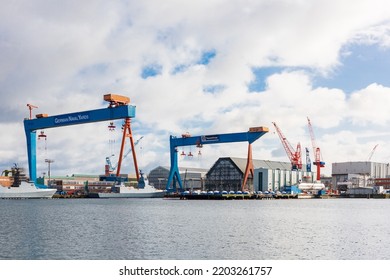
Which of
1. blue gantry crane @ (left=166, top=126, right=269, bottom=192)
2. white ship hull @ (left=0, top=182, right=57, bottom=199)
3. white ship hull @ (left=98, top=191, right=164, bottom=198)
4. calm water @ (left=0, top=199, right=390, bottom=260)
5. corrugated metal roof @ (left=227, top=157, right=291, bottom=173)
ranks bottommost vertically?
white ship hull @ (left=98, top=191, right=164, bottom=198)

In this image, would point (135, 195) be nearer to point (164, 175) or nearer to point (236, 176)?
point (236, 176)

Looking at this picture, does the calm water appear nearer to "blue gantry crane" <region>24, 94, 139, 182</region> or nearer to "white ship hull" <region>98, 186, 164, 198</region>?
"blue gantry crane" <region>24, 94, 139, 182</region>

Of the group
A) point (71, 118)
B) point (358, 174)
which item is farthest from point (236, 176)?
point (71, 118)

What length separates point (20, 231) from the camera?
83.6ft

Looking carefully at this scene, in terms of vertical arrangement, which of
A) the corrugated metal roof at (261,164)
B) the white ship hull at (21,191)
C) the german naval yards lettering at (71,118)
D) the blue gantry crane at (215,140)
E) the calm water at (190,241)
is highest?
the german naval yards lettering at (71,118)

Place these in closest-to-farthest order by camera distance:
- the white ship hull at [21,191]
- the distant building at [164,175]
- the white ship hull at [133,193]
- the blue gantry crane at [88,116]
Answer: the blue gantry crane at [88,116] < the white ship hull at [21,191] < the white ship hull at [133,193] < the distant building at [164,175]

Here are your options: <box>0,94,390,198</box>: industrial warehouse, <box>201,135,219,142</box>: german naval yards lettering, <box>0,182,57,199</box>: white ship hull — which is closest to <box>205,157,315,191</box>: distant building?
<box>0,94,390,198</box>: industrial warehouse

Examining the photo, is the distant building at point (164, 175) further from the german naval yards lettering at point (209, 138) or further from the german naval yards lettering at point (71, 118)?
the german naval yards lettering at point (71, 118)

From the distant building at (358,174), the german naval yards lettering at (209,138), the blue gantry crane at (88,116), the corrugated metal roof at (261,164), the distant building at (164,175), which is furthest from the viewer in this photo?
the distant building at (164,175)

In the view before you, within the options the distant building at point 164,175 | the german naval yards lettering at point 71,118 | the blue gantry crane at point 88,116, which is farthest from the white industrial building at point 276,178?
the german naval yards lettering at point 71,118

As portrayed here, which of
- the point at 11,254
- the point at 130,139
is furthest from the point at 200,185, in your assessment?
the point at 11,254

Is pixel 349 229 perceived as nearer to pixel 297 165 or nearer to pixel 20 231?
pixel 20 231

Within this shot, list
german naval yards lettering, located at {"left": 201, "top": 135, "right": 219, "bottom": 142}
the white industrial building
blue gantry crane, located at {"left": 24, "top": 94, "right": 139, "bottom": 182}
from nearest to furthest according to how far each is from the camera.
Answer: blue gantry crane, located at {"left": 24, "top": 94, "right": 139, "bottom": 182} → german naval yards lettering, located at {"left": 201, "top": 135, "right": 219, "bottom": 142} → the white industrial building
